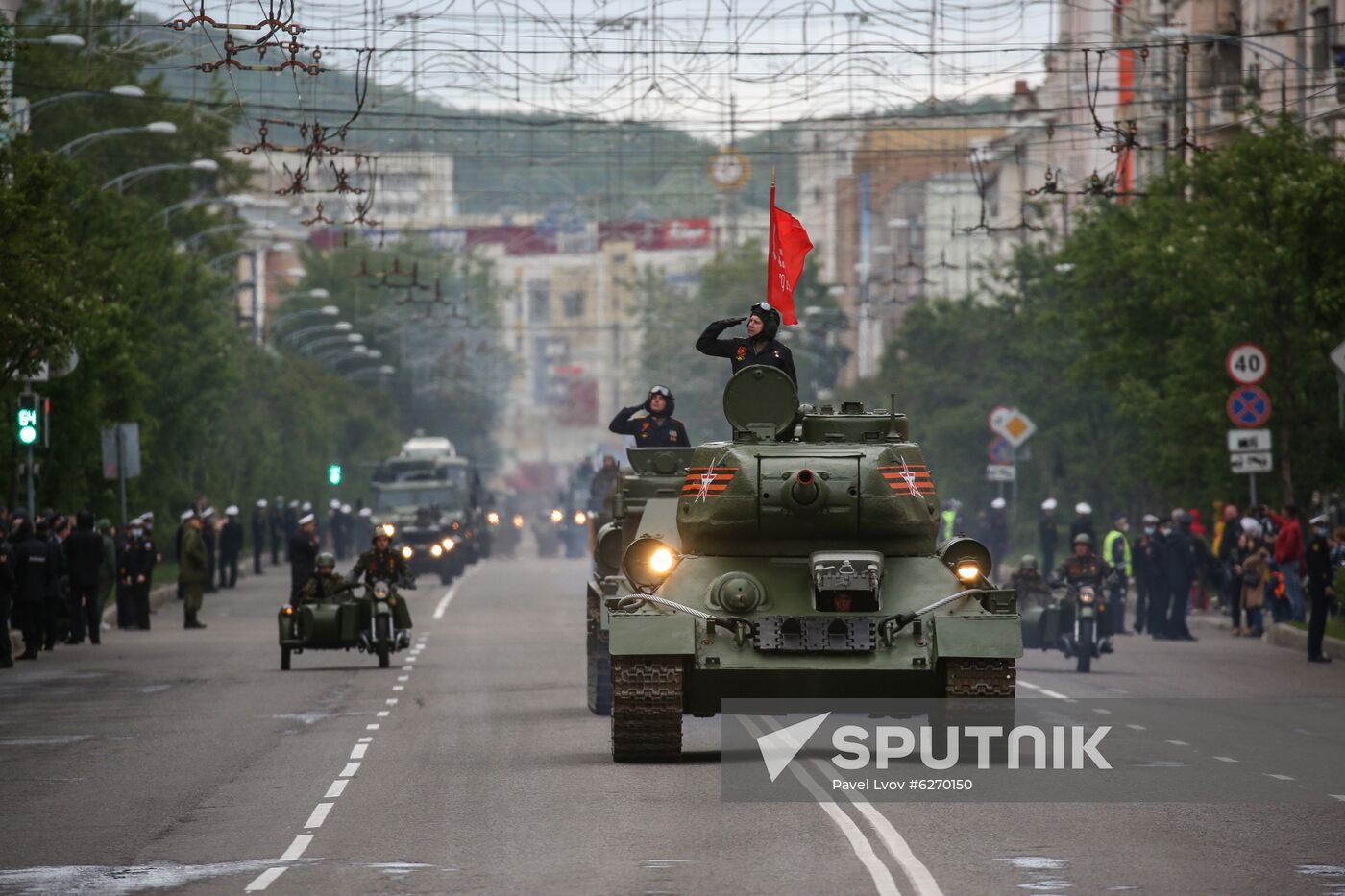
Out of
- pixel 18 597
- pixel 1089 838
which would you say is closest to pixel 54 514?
pixel 18 597

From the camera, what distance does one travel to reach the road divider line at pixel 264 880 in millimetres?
12314

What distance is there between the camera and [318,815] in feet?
50.8

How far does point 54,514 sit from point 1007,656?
20069mm

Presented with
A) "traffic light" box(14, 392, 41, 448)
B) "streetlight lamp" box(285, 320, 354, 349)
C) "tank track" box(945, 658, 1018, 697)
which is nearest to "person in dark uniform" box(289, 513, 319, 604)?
"traffic light" box(14, 392, 41, 448)

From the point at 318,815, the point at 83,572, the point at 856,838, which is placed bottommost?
the point at 318,815

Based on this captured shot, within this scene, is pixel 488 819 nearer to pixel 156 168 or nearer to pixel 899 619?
pixel 899 619

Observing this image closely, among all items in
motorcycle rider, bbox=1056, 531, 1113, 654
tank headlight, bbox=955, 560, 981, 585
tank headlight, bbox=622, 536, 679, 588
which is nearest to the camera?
tank headlight, bbox=955, 560, 981, 585

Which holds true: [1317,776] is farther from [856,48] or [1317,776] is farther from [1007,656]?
[856,48]

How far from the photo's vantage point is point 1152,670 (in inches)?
1194

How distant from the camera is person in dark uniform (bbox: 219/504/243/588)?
56.0 metres

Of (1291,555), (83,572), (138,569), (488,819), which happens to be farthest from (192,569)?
(488,819)

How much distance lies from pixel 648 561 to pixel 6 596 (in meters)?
14.4

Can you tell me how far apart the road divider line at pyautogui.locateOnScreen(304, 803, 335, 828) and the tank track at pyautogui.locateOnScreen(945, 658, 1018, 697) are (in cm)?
411

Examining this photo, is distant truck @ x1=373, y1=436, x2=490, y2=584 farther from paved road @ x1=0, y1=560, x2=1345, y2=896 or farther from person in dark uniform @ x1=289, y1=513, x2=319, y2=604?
paved road @ x1=0, y1=560, x2=1345, y2=896
